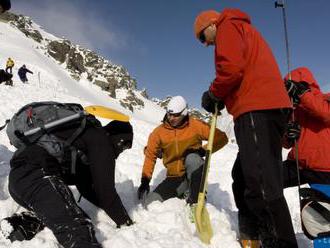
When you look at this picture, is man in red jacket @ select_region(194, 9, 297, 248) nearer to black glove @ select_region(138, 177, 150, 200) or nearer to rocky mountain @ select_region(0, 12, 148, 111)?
black glove @ select_region(138, 177, 150, 200)

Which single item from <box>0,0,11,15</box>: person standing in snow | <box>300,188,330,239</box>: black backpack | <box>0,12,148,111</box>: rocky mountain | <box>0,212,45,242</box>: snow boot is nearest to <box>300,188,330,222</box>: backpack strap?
<box>300,188,330,239</box>: black backpack

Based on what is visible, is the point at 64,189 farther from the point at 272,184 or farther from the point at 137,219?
the point at 272,184

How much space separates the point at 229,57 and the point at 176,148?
2.69 metres

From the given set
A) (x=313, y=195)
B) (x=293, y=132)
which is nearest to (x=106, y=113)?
(x=293, y=132)

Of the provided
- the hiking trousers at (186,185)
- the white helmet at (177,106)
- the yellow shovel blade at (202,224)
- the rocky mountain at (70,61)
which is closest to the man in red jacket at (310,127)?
the yellow shovel blade at (202,224)

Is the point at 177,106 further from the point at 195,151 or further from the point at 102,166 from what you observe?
the point at 102,166

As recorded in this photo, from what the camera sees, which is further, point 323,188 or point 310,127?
point 310,127

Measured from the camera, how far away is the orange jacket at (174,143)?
237 inches

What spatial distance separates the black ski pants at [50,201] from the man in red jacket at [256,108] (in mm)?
1477

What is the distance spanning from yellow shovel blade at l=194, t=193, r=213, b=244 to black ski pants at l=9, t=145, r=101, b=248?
3.92 ft

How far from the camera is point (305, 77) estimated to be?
13.5 ft

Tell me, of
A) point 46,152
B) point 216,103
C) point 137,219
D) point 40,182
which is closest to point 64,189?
point 40,182

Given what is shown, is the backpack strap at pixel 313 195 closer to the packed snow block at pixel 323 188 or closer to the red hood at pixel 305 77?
the packed snow block at pixel 323 188

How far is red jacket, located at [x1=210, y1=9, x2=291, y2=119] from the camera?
140 inches
